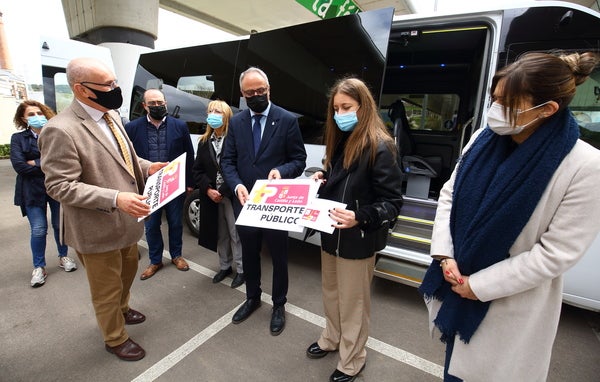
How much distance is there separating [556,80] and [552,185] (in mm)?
357

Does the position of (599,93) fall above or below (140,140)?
above

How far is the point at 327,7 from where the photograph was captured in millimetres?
5141

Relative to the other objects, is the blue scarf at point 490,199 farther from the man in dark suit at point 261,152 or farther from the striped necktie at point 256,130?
the striped necktie at point 256,130

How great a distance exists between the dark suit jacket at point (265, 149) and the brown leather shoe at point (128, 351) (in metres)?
1.38

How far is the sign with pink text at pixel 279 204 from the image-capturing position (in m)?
1.71

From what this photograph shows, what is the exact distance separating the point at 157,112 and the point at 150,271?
1748mm

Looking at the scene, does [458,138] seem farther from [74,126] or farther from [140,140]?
[74,126]

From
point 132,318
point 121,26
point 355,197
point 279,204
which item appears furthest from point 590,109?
point 121,26

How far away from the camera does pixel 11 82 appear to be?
1995 cm

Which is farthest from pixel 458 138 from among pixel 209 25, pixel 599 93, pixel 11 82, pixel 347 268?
pixel 11 82

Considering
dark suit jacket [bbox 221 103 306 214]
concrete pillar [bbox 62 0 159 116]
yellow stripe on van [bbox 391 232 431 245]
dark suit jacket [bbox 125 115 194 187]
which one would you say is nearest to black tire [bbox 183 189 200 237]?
dark suit jacket [bbox 125 115 194 187]

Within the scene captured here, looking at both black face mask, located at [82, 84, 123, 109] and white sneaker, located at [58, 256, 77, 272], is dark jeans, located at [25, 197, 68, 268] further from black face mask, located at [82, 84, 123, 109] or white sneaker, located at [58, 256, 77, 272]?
black face mask, located at [82, 84, 123, 109]

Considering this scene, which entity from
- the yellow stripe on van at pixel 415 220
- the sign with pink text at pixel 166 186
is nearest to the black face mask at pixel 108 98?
the sign with pink text at pixel 166 186

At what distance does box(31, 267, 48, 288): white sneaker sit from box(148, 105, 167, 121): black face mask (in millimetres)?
2053
